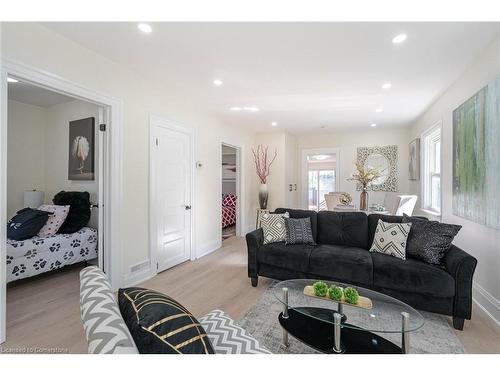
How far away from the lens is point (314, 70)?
2.72 metres

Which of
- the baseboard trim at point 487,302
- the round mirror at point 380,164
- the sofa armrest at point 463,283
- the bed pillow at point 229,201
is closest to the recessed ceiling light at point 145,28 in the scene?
the sofa armrest at point 463,283

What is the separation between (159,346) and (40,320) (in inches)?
84.2

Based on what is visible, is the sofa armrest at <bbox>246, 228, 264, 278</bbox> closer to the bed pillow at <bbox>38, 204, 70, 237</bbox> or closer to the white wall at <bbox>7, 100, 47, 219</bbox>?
the bed pillow at <bbox>38, 204, 70, 237</bbox>

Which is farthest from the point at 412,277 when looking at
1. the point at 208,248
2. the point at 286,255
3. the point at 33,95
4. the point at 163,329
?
the point at 33,95

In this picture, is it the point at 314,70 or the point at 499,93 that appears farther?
the point at 314,70

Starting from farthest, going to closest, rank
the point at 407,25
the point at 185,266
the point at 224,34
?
the point at 185,266 → the point at 224,34 → the point at 407,25

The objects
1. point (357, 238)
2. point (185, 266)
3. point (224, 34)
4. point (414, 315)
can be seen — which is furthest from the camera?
point (185, 266)

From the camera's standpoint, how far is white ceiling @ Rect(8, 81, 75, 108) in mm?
3369

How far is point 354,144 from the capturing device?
6.07m

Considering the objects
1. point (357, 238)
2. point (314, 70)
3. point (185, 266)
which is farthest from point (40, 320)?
point (314, 70)

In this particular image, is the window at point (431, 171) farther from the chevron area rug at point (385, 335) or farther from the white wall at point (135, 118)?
the white wall at point (135, 118)

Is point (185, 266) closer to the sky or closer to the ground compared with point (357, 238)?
closer to the ground

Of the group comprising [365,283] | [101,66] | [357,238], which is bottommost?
[365,283]
